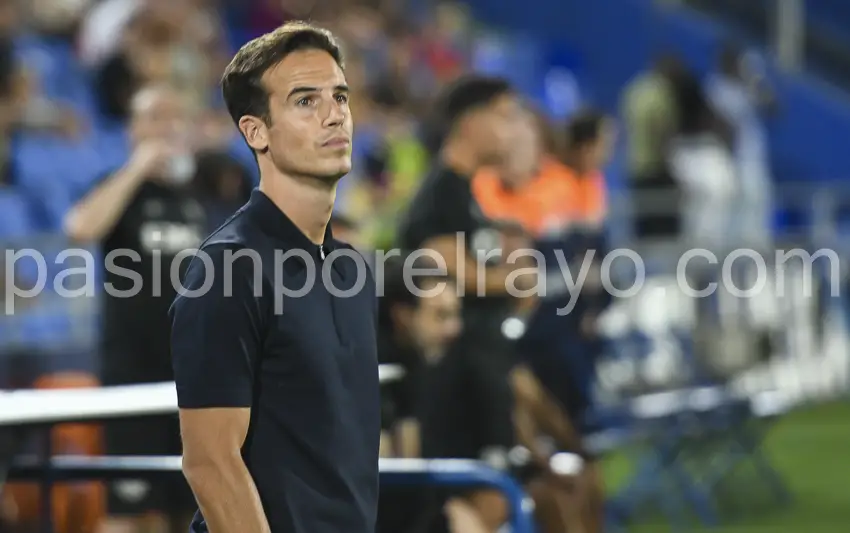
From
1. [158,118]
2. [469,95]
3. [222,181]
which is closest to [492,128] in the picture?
[469,95]

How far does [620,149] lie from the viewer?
15812 mm

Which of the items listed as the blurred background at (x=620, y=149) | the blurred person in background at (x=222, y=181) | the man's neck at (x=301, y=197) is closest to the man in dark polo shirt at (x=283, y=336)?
the man's neck at (x=301, y=197)

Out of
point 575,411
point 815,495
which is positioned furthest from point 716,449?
point 575,411

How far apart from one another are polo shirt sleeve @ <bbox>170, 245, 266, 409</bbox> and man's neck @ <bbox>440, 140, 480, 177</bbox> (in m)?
3.48

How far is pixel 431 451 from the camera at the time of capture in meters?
6.19

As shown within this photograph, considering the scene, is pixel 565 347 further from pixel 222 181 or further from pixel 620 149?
pixel 620 149

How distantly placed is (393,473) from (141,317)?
2125mm

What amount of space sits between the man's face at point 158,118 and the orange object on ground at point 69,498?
44.5 inches

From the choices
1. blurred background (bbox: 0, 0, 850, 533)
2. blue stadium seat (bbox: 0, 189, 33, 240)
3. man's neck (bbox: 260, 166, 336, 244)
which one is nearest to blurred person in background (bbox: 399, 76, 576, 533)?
blurred background (bbox: 0, 0, 850, 533)

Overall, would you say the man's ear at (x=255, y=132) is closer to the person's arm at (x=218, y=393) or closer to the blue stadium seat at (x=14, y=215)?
the person's arm at (x=218, y=393)

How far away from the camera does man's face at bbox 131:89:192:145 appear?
6.74 m

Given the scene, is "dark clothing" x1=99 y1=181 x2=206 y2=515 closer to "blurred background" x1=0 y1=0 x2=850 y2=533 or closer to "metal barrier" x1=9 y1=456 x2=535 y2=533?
"blurred background" x1=0 y1=0 x2=850 y2=533

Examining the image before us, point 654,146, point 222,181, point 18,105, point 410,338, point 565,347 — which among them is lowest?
point 565,347

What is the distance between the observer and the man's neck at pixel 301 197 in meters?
3.21
